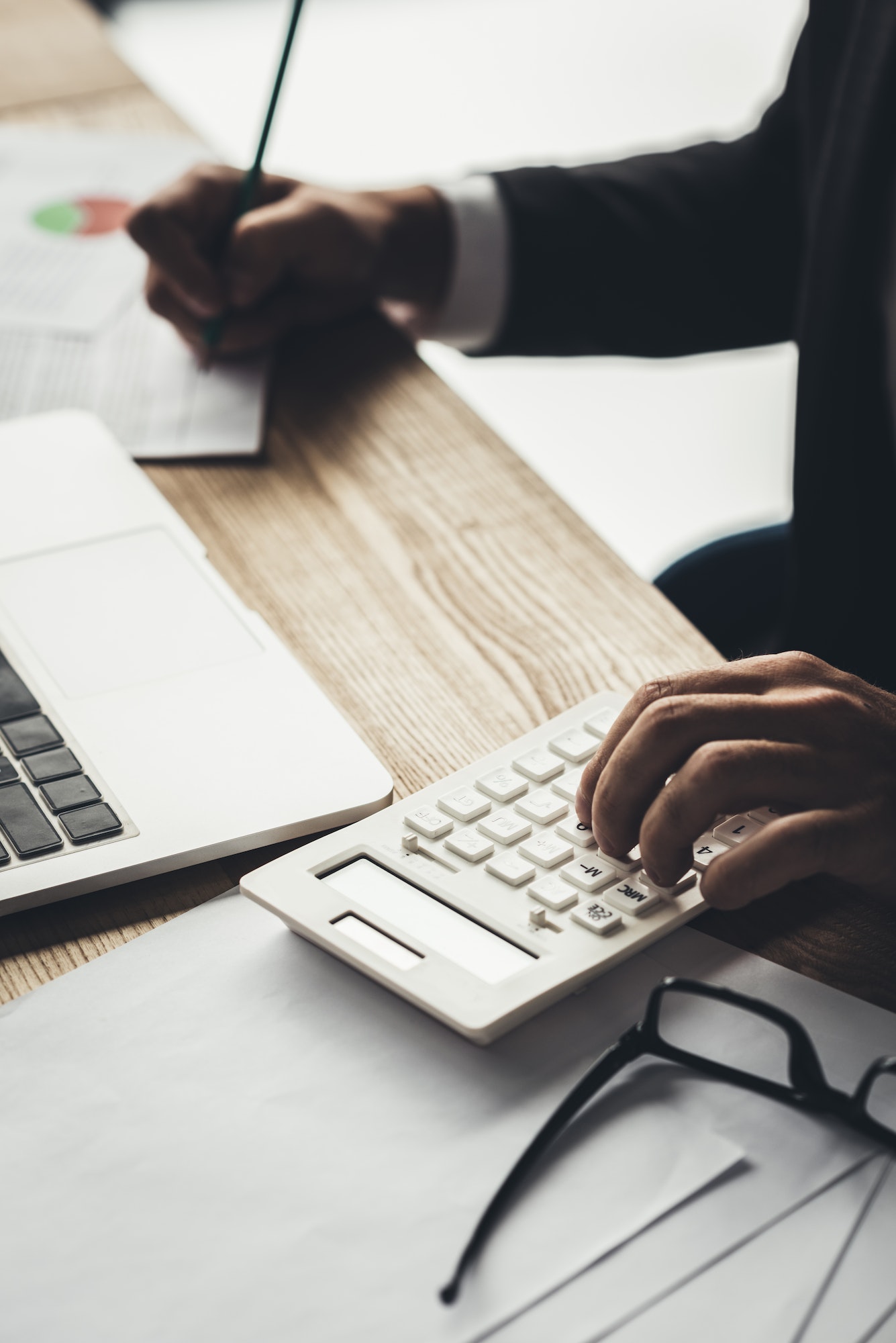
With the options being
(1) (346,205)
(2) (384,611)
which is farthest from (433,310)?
(2) (384,611)

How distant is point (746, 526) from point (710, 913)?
0.62 metres

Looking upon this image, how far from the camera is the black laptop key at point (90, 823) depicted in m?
0.53

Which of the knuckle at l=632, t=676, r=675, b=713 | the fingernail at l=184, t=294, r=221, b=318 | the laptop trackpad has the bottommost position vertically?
the laptop trackpad

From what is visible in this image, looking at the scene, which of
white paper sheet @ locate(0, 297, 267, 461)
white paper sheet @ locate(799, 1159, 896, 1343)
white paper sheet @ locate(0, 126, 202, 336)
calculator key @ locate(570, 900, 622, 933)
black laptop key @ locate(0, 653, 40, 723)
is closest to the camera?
white paper sheet @ locate(799, 1159, 896, 1343)

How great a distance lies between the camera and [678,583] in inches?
36.5

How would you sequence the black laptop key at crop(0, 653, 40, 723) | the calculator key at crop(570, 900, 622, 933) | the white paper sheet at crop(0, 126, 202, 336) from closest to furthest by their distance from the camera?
1. the calculator key at crop(570, 900, 622, 933)
2. the black laptop key at crop(0, 653, 40, 723)
3. the white paper sheet at crop(0, 126, 202, 336)

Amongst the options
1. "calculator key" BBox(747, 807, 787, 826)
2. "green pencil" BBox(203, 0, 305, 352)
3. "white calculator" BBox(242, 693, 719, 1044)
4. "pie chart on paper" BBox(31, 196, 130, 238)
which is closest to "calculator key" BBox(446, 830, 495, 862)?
"white calculator" BBox(242, 693, 719, 1044)

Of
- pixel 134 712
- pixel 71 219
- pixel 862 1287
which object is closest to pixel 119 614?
pixel 134 712

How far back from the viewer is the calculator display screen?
0.48 m

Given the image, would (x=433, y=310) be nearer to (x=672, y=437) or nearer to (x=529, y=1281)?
(x=529, y=1281)

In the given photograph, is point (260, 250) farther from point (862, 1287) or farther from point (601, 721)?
point (862, 1287)

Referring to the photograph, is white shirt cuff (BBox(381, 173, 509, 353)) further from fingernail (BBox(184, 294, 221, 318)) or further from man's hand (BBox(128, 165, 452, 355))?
fingernail (BBox(184, 294, 221, 318))

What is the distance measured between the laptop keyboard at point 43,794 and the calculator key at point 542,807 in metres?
0.17

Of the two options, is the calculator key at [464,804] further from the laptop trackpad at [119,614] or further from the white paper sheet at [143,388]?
the white paper sheet at [143,388]
